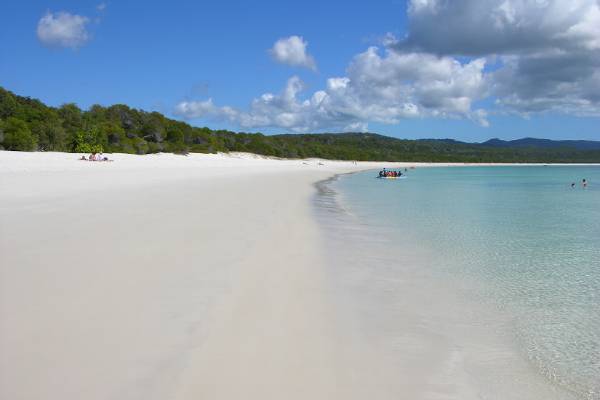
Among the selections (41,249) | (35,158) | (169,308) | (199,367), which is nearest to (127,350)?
(199,367)

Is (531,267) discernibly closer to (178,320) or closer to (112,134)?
(178,320)

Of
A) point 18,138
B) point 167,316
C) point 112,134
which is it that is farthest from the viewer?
point 112,134

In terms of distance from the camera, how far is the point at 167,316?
17.7 ft

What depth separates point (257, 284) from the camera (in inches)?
272

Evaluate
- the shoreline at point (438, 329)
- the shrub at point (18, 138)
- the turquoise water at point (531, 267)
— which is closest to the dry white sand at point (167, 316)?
the shoreline at point (438, 329)

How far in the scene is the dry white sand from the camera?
3.93m

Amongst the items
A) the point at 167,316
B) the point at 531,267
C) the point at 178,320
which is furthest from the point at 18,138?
the point at 531,267

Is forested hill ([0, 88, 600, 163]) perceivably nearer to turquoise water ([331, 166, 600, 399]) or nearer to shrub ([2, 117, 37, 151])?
shrub ([2, 117, 37, 151])

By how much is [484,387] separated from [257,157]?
96025mm

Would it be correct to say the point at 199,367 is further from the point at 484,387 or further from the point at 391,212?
the point at 391,212

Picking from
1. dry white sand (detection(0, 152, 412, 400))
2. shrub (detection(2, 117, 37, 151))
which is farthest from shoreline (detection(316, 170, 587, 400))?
shrub (detection(2, 117, 37, 151))

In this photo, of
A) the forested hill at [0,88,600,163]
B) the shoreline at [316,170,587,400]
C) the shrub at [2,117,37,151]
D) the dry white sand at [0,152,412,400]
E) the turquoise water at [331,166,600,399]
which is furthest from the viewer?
the forested hill at [0,88,600,163]

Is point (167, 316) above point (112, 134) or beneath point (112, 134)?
beneath

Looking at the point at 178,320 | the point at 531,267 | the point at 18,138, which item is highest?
the point at 18,138
